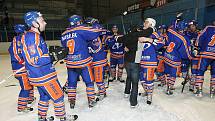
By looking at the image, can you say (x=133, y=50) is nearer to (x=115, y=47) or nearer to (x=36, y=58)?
(x=36, y=58)

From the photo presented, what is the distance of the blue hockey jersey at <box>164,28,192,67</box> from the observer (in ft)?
12.3

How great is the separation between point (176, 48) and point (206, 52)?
53 cm

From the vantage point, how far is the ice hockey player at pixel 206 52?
369 cm

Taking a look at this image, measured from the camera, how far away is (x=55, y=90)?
8.31 ft

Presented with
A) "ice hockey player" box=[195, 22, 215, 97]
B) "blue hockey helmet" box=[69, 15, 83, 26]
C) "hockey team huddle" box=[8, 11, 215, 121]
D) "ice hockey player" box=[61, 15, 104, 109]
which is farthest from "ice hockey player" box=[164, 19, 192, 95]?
"blue hockey helmet" box=[69, 15, 83, 26]

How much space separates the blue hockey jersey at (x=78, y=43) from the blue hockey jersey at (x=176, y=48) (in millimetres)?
1425

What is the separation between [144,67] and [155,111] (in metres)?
0.73

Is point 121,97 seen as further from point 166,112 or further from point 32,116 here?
point 32,116

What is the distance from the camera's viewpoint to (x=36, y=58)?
2.36m

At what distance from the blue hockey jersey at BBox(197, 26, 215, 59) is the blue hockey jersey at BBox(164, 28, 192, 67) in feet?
0.87

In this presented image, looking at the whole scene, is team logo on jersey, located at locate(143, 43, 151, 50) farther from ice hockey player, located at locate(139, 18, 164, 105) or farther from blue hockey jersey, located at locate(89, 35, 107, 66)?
blue hockey jersey, located at locate(89, 35, 107, 66)

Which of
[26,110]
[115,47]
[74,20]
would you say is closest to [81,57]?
[74,20]

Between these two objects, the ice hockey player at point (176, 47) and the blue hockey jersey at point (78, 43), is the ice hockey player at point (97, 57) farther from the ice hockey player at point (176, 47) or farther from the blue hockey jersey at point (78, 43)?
the ice hockey player at point (176, 47)

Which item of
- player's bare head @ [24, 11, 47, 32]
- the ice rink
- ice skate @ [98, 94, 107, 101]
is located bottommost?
the ice rink
